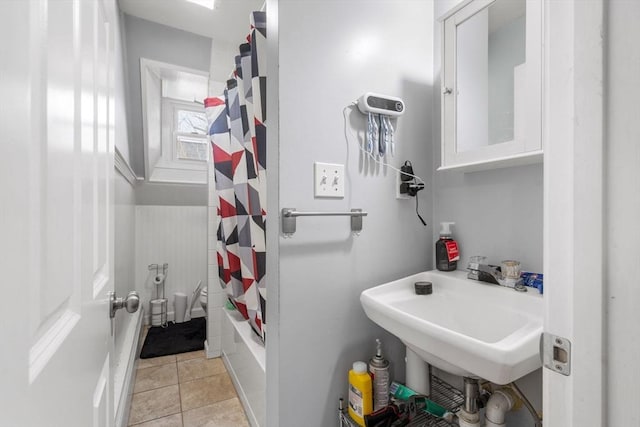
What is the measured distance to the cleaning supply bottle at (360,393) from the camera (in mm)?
964

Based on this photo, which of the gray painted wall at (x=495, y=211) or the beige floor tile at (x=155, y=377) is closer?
the gray painted wall at (x=495, y=211)

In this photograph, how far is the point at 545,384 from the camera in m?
0.41

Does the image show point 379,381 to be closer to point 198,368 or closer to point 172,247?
point 198,368

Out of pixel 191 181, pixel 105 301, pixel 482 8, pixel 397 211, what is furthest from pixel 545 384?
pixel 191 181

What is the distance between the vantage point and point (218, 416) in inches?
61.9

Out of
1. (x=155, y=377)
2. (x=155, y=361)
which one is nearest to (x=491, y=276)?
(x=155, y=377)

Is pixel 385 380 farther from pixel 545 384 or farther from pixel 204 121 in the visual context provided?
pixel 204 121

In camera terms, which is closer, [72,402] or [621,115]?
[621,115]

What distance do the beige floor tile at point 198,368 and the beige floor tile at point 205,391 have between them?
55mm

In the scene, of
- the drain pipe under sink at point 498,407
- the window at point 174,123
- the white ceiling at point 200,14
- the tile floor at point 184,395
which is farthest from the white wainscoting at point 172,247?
the drain pipe under sink at point 498,407

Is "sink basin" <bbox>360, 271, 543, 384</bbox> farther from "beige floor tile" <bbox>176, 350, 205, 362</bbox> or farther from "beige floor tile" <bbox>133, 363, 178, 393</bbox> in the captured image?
"beige floor tile" <bbox>176, 350, 205, 362</bbox>

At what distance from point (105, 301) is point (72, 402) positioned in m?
0.36

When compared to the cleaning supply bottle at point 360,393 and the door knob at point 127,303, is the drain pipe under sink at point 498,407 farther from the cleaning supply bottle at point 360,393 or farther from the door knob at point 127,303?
the door knob at point 127,303

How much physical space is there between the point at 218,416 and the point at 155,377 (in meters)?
0.66
